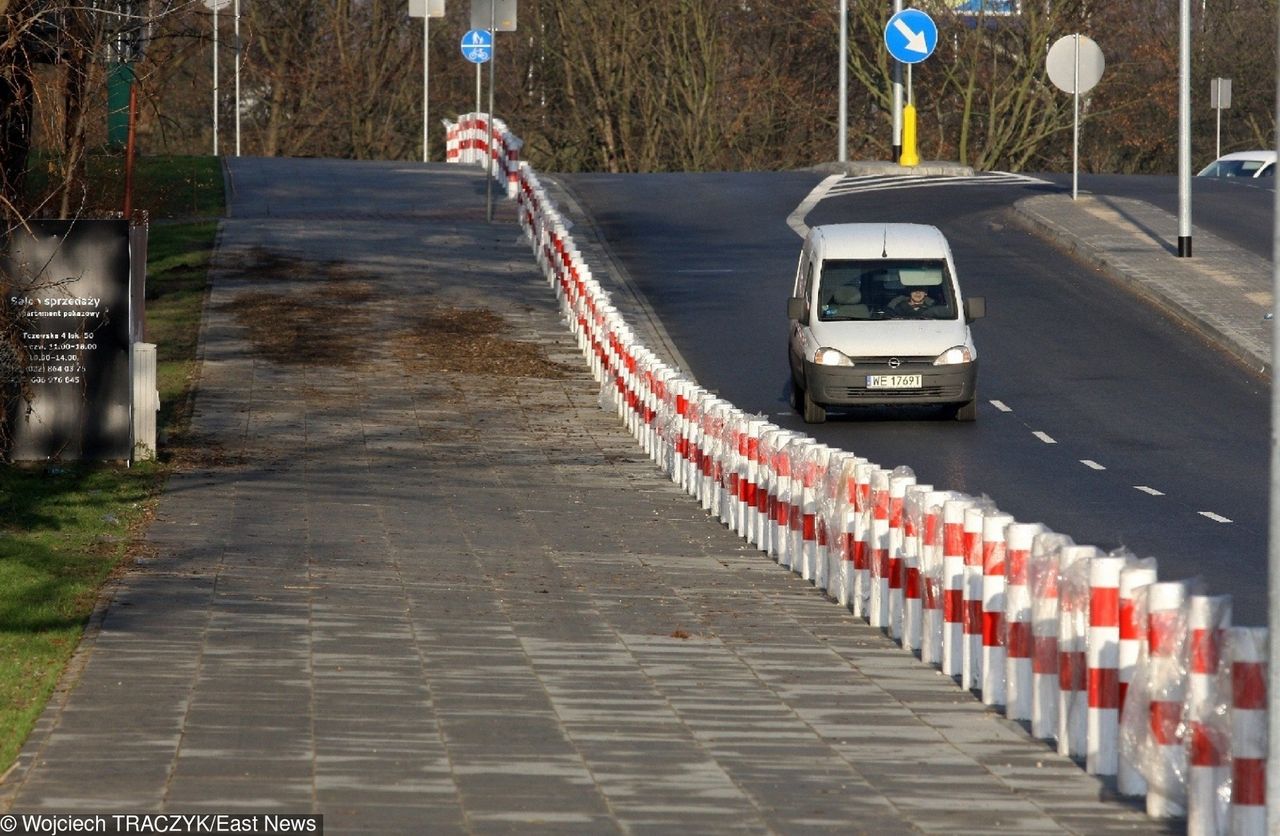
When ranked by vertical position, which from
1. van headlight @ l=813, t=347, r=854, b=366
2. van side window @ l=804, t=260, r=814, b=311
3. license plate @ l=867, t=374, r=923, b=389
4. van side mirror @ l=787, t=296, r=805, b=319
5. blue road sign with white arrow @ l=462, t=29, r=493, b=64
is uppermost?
blue road sign with white arrow @ l=462, t=29, r=493, b=64

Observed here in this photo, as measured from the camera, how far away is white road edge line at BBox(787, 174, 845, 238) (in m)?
35.0

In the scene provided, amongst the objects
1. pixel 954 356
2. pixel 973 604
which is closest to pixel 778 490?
pixel 973 604

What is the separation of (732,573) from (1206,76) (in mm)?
52218

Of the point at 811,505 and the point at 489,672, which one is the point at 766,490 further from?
the point at 489,672

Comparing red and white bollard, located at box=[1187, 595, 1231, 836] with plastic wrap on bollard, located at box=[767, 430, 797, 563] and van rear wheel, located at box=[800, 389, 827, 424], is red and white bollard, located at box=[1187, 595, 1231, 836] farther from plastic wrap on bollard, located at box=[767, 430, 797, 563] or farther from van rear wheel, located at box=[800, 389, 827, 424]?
van rear wheel, located at box=[800, 389, 827, 424]

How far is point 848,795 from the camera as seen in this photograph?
7750 millimetres

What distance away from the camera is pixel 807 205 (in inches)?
1487

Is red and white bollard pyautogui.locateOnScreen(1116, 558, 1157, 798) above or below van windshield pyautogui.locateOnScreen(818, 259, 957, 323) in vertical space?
below

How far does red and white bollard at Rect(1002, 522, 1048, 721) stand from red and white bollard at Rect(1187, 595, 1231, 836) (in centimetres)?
184

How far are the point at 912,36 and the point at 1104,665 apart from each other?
32780mm

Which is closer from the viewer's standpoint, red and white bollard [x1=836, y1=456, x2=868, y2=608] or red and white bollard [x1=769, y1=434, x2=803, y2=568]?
red and white bollard [x1=836, y1=456, x2=868, y2=608]

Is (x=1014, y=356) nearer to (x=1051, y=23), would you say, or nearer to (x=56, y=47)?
(x=56, y=47)

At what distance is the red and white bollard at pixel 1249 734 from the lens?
6914mm

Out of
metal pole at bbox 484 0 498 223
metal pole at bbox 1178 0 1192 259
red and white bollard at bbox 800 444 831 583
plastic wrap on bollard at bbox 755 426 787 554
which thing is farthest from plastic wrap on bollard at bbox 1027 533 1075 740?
metal pole at bbox 484 0 498 223
